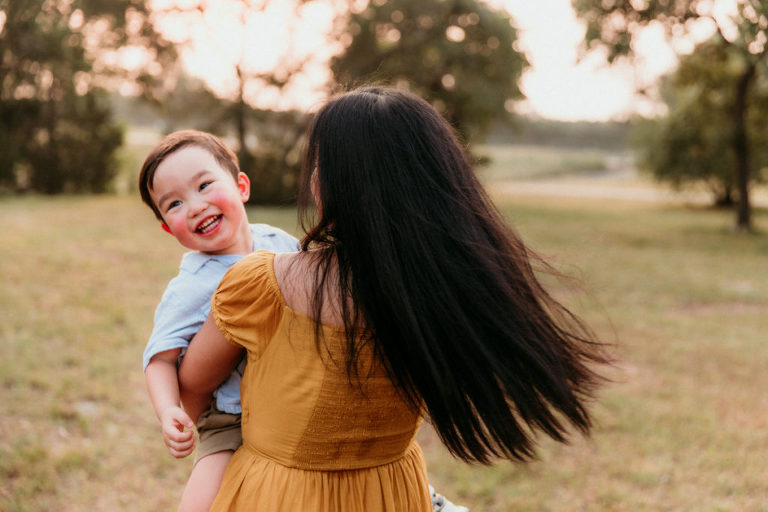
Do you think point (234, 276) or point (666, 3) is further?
point (666, 3)

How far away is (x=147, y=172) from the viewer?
168 centimetres

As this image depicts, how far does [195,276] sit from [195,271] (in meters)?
0.02

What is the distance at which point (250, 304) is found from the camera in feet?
4.18

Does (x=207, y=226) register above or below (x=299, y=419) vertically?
above

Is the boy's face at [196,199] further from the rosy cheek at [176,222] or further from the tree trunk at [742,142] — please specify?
the tree trunk at [742,142]

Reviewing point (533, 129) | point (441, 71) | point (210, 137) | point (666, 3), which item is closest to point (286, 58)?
point (441, 71)

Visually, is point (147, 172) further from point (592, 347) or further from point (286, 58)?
point (286, 58)

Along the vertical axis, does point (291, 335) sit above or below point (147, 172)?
below

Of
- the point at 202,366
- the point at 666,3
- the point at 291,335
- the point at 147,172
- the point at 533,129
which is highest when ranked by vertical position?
the point at 666,3

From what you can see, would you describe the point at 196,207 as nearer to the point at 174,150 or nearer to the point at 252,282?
the point at 174,150

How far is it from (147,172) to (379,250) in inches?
30.7

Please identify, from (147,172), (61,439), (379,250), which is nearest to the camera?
(379,250)

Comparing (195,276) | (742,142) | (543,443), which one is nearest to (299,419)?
(195,276)

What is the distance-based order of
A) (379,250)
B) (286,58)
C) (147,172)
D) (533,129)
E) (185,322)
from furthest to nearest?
(533,129)
(286,58)
(147,172)
(185,322)
(379,250)
